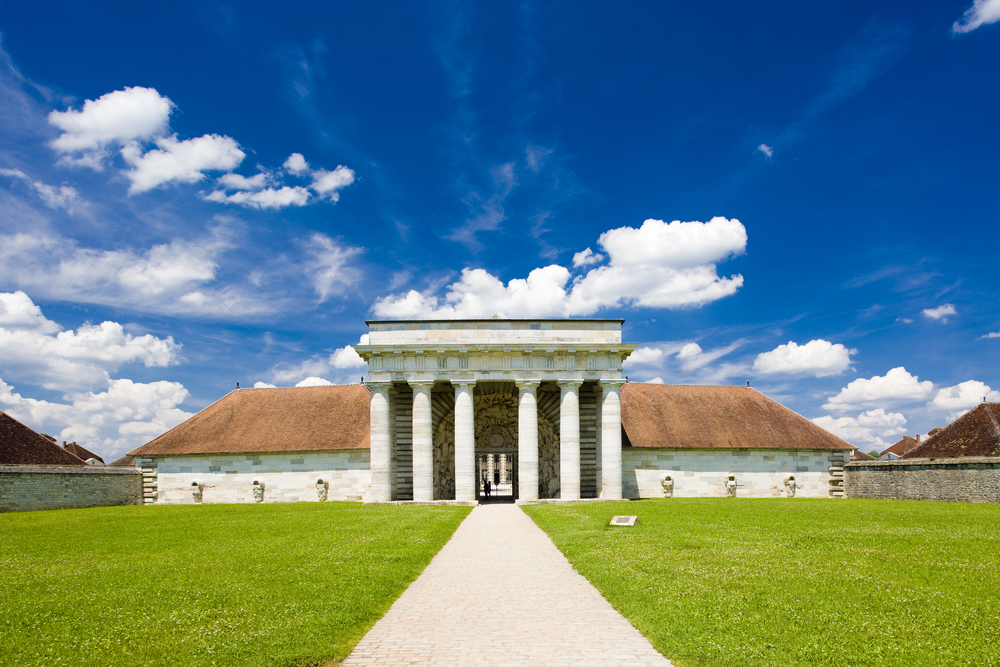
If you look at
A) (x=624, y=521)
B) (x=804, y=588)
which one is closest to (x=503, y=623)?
(x=804, y=588)

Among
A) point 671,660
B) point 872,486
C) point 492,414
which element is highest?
point 492,414

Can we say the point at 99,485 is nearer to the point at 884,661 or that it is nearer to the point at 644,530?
the point at 644,530

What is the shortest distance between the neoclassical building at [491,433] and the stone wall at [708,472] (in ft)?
0.25

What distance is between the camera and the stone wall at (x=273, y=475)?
3569 centimetres

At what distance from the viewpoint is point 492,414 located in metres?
38.7

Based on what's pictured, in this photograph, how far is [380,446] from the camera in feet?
107

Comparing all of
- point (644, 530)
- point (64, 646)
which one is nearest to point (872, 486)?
point (644, 530)

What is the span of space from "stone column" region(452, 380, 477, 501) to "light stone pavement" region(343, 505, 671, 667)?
18.9 m

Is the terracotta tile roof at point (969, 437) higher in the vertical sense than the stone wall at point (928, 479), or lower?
higher

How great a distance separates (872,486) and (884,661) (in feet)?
112

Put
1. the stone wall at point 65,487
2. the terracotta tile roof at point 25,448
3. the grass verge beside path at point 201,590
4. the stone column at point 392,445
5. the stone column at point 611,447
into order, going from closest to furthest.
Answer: the grass verge beside path at point 201,590 → the stone wall at point 65,487 → the terracotta tile roof at point 25,448 → the stone column at point 611,447 → the stone column at point 392,445

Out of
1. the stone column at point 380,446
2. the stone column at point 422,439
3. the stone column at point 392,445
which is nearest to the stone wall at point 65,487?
the stone column at point 380,446

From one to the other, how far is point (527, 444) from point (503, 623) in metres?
24.4

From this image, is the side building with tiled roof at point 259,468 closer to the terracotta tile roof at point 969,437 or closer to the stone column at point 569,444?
the stone column at point 569,444
